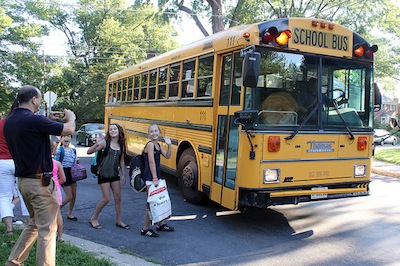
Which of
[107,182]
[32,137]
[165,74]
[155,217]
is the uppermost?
[165,74]

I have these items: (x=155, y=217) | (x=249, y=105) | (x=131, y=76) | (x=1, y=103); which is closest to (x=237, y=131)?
(x=249, y=105)

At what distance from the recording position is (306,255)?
191 inches

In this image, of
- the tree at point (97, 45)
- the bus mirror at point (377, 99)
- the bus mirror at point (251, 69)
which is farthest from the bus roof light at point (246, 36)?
the tree at point (97, 45)

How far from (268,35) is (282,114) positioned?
3.64 ft

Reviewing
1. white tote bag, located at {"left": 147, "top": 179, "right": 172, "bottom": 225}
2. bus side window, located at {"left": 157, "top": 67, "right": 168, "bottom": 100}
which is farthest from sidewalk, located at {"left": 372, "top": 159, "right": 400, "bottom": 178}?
white tote bag, located at {"left": 147, "top": 179, "right": 172, "bottom": 225}

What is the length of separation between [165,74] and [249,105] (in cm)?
343

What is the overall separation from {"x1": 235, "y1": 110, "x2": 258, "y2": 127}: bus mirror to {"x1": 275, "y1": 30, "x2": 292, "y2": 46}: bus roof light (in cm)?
109

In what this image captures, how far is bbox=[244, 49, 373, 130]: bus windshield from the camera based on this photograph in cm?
546

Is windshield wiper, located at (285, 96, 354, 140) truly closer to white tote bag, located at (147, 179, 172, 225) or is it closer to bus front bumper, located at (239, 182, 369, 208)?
bus front bumper, located at (239, 182, 369, 208)

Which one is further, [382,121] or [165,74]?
[382,121]

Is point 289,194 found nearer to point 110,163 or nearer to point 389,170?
point 110,163

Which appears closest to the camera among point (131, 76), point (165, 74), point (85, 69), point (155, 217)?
point (155, 217)

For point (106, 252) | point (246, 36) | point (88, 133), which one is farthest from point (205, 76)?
point (88, 133)

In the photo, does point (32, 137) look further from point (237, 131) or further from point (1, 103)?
point (1, 103)
